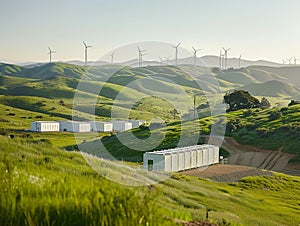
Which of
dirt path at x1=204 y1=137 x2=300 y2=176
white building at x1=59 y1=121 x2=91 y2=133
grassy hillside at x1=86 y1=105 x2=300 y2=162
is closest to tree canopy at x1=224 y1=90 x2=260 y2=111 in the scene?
grassy hillside at x1=86 y1=105 x2=300 y2=162

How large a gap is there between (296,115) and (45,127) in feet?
220

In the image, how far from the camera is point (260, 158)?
273ft

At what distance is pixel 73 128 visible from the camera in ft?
452

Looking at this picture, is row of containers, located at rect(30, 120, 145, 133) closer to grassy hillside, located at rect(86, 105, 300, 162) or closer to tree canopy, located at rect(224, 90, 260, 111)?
grassy hillside, located at rect(86, 105, 300, 162)

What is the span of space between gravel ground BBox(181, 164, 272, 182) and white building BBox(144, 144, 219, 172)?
135 centimetres

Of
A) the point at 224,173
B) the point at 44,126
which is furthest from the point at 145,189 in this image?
the point at 44,126

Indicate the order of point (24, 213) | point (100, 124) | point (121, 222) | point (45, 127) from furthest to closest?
point (100, 124)
point (45, 127)
point (24, 213)
point (121, 222)

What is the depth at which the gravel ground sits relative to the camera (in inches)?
2287

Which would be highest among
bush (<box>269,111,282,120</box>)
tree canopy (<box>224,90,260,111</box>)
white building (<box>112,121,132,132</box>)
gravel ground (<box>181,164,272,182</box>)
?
tree canopy (<box>224,90,260,111</box>)

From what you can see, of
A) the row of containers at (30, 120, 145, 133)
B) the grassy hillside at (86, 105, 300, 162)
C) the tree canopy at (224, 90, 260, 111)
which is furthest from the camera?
the tree canopy at (224, 90, 260, 111)

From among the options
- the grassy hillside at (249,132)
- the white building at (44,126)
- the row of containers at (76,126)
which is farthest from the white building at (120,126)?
the grassy hillside at (249,132)

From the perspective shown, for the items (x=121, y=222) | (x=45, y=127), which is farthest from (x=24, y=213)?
(x=45, y=127)

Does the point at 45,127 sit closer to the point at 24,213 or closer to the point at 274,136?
the point at 274,136

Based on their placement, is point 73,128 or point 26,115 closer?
point 73,128
